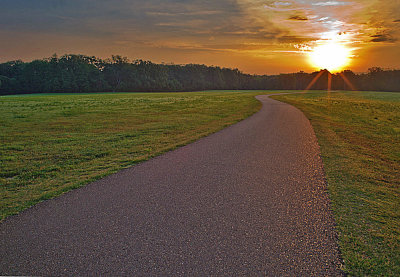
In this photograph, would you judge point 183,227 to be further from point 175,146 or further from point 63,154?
point 63,154

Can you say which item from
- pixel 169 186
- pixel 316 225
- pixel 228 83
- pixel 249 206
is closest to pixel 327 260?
pixel 316 225

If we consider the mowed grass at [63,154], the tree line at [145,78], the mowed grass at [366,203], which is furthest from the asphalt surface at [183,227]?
the tree line at [145,78]

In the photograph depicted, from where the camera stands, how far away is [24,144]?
33.1 ft

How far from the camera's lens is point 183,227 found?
3754 mm

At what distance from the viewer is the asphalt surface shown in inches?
117

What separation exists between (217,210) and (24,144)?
31.1 feet

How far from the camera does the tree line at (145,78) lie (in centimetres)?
8369

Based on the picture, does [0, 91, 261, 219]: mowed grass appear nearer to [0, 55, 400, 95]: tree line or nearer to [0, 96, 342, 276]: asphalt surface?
[0, 96, 342, 276]: asphalt surface

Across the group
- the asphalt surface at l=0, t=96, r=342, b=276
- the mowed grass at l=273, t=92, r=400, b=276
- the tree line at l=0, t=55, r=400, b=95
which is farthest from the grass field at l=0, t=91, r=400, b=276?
the tree line at l=0, t=55, r=400, b=95

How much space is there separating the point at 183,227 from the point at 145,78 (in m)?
106

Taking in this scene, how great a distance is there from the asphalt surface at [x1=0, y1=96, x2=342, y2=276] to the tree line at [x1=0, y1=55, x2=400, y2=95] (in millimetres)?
91254

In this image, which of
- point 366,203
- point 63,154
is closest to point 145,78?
point 63,154

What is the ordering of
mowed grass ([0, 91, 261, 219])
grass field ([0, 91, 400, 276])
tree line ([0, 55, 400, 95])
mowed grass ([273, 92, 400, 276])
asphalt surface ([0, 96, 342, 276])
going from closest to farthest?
asphalt surface ([0, 96, 342, 276]) → mowed grass ([273, 92, 400, 276]) → grass field ([0, 91, 400, 276]) → mowed grass ([0, 91, 261, 219]) → tree line ([0, 55, 400, 95])

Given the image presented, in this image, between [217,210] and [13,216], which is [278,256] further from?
[13,216]
